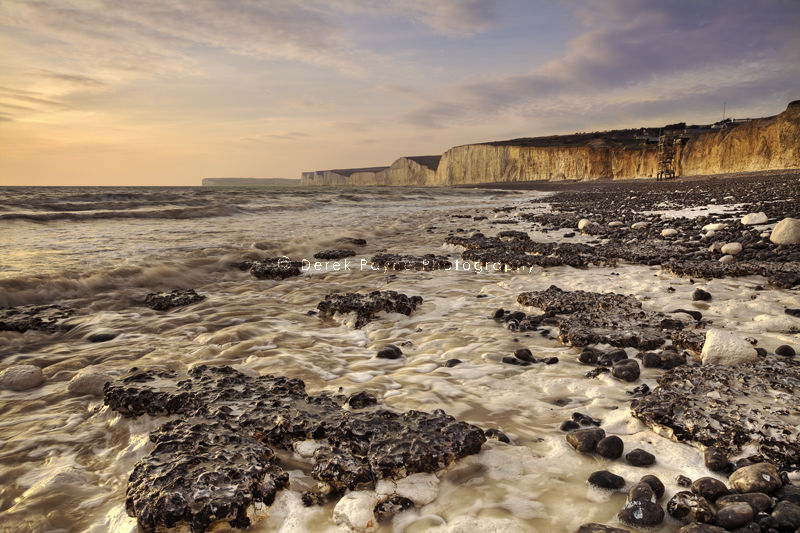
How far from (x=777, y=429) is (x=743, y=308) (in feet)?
9.03

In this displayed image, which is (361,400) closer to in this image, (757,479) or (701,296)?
(757,479)

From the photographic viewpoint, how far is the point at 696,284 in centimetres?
532

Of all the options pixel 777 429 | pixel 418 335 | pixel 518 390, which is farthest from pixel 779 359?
pixel 418 335

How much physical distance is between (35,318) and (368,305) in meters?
4.04

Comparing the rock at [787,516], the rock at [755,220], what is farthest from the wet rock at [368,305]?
the rock at [755,220]

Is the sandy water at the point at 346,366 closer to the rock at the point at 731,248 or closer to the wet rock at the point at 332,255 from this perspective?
the wet rock at the point at 332,255

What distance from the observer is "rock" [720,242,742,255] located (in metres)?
6.57

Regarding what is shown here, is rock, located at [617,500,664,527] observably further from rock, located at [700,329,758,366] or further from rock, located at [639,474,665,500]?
rock, located at [700,329,758,366]

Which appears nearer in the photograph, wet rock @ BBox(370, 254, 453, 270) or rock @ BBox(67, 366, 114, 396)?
rock @ BBox(67, 366, 114, 396)

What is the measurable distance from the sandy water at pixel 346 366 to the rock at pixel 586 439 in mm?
55

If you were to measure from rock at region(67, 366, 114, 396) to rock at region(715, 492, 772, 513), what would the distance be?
13.0ft

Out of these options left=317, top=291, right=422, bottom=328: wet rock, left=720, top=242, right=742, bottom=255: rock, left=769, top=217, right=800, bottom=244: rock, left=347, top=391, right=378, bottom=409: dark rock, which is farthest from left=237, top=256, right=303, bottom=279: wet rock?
left=769, top=217, right=800, bottom=244: rock

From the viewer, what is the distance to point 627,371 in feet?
9.91

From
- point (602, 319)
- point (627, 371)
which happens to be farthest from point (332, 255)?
point (627, 371)
